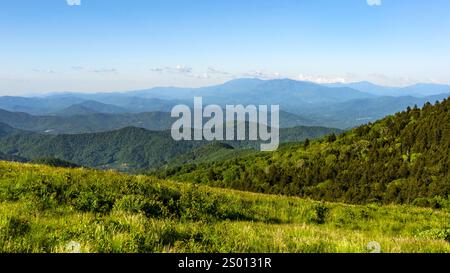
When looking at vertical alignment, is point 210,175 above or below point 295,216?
below

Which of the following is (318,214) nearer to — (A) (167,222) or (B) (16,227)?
(A) (167,222)

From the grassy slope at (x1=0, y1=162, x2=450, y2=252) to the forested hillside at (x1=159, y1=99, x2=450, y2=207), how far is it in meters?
35.8

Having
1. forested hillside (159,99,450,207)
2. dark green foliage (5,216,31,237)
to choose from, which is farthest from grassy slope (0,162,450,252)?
forested hillside (159,99,450,207)

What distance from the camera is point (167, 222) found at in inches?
354

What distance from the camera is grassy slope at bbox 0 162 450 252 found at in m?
6.93

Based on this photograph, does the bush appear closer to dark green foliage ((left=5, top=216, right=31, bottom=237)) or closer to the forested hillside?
dark green foliage ((left=5, top=216, right=31, bottom=237))

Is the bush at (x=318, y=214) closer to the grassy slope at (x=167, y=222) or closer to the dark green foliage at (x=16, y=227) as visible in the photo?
the grassy slope at (x=167, y=222)

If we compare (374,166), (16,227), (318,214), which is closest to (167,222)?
(16,227)

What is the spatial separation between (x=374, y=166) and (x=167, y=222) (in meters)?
94.4

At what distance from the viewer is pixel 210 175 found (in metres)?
160
